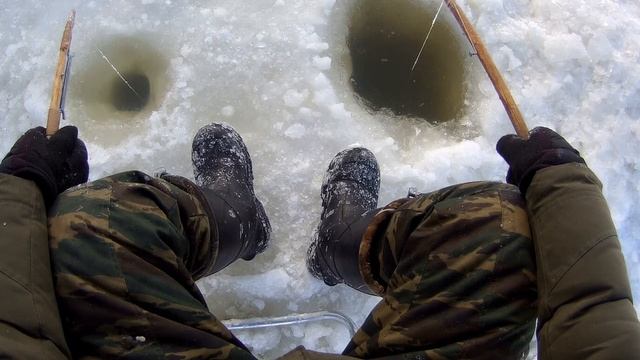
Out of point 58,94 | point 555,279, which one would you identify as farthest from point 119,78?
point 555,279

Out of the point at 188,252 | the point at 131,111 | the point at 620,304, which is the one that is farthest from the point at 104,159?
the point at 620,304

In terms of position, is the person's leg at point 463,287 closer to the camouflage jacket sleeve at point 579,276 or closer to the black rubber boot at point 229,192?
the camouflage jacket sleeve at point 579,276

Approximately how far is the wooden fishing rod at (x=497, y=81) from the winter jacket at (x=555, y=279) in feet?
1.03

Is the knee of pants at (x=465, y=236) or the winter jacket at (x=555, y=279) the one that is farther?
the knee of pants at (x=465, y=236)

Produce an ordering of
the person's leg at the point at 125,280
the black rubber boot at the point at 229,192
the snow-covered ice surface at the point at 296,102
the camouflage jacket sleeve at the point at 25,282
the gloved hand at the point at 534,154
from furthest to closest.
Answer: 1. the snow-covered ice surface at the point at 296,102
2. the black rubber boot at the point at 229,192
3. the gloved hand at the point at 534,154
4. the person's leg at the point at 125,280
5. the camouflage jacket sleeve at the point at 25,282

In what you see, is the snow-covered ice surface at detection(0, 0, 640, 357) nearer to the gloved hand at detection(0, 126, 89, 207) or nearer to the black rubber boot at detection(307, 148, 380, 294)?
the black rubber boot at detection(307, 148, 380, 294)

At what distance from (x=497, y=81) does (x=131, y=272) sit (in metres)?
1.13

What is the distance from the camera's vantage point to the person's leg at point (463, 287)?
90 cm

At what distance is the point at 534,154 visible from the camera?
40.8 inches

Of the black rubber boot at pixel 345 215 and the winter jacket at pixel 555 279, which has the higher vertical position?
the winter jacket at pixel 555 279

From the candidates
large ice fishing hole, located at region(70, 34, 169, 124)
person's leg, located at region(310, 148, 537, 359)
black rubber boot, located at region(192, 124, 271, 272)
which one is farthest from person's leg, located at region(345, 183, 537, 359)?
large ice fishing hole, located at region(70, 34, 169, 124)

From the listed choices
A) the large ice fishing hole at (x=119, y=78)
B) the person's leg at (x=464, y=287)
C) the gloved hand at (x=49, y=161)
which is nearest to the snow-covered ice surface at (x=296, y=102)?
the large ice fishing hole at (x=119, y=78)

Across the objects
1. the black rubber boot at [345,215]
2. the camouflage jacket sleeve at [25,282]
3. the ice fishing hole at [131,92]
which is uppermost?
the camouflage jacket sleeve at [25,282]

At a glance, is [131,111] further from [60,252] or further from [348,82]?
[60,252]
